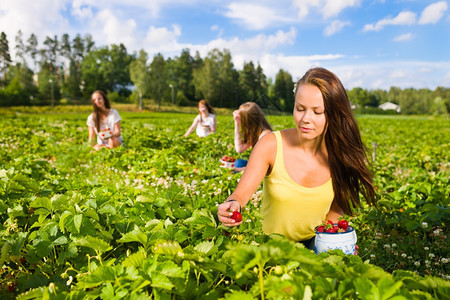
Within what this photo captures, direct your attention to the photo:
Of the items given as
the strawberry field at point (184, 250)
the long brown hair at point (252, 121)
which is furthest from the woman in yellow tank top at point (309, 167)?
the long brown hair at point (252, 121)

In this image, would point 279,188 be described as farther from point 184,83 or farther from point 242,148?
point 184,83

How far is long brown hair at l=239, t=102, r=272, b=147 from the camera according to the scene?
224 inches

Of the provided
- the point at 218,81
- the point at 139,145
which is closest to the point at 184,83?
the point at 218,81

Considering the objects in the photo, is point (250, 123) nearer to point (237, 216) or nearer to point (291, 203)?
point (291, 203)

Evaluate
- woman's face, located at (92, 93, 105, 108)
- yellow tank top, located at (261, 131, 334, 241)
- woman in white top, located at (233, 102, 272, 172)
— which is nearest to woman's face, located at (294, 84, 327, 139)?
yellow tank top, located at (261, 131, 334, 241)

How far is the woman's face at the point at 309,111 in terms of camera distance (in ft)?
7.07

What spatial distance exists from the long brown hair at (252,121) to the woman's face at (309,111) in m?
3.44

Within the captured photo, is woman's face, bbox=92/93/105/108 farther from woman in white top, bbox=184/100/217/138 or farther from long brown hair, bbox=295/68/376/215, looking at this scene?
long brown hair, bbox=295/68/376/215

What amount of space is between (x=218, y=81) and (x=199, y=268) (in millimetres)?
67331

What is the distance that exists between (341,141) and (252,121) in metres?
3.46

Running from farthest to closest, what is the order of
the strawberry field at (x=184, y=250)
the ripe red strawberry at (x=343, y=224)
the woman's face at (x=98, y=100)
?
the woman's face at (x=98, y=100), the ripe red strawberry at (x=343, y=224), the strawberry field at (x=184, y=250)

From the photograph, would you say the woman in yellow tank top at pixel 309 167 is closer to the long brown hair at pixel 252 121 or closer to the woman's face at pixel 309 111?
the woman's face at pixel 309 111

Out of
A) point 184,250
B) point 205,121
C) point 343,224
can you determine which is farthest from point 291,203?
point 205,121

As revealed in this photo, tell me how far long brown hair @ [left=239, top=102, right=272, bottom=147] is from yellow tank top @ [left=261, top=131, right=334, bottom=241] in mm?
3267
